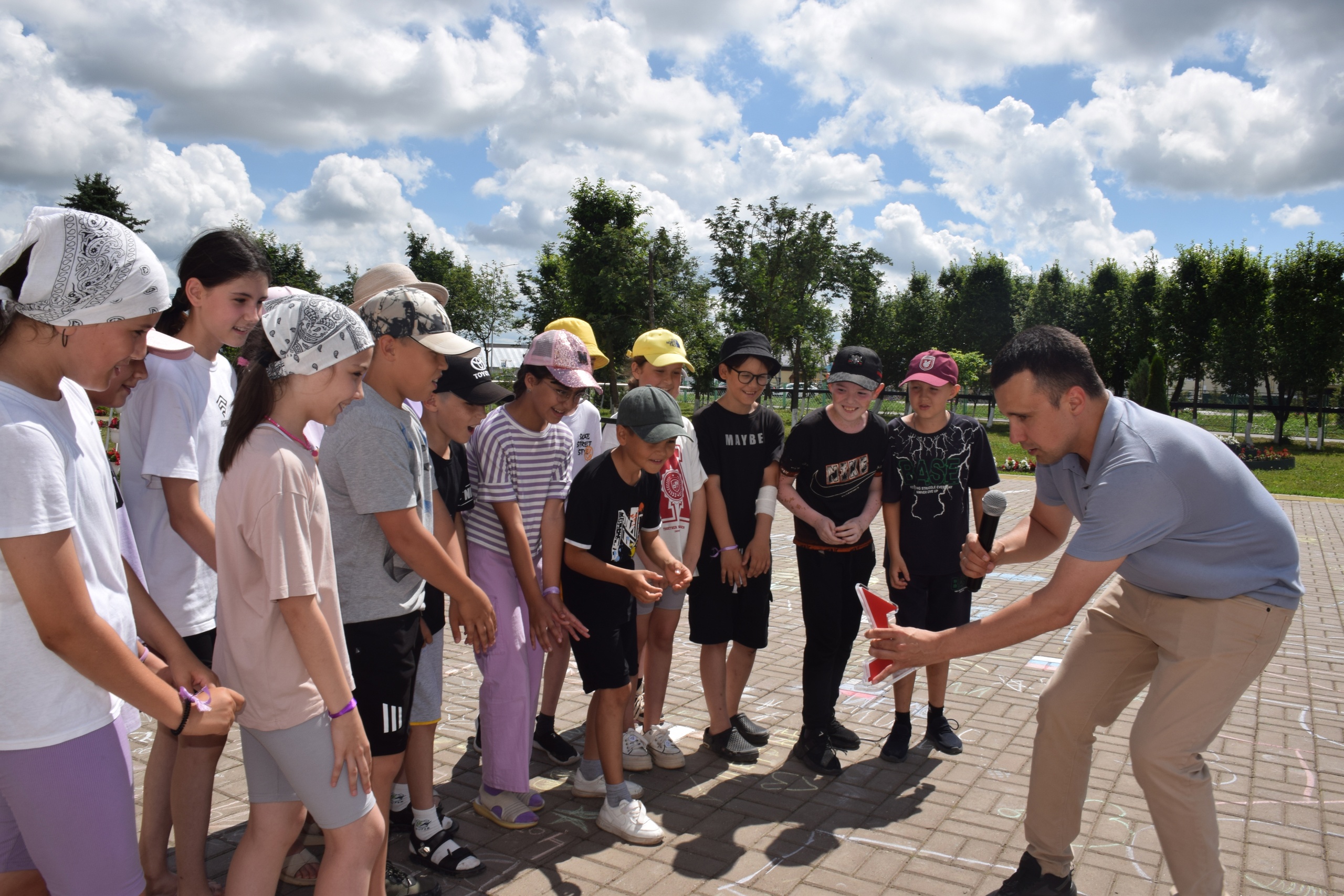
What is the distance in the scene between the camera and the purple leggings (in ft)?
5.68

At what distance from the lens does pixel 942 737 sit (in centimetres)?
420

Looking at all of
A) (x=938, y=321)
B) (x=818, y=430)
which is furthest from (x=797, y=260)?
(x=818, y=430)

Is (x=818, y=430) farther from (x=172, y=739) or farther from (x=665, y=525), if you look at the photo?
(x=172, y=739)

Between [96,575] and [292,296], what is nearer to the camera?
[96,575]

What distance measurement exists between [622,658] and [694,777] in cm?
90

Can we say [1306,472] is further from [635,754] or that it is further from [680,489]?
[635,754]

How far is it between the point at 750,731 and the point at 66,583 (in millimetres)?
3239

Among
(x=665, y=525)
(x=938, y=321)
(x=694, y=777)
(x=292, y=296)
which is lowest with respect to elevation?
(x=694, y=777)

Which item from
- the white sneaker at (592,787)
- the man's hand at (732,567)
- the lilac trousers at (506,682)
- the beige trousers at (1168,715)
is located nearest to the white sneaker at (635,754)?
the white sneaker at (592,787)

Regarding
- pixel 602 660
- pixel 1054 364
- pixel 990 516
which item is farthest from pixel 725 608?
pixel 1054 364

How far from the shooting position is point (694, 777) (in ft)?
12.7

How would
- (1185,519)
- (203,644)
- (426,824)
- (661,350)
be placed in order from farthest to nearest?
(661,350) → (426,824) → (203,644) → (1185,519)

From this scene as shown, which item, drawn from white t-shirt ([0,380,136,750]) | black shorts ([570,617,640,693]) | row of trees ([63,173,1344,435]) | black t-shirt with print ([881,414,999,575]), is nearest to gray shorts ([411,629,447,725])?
black shorts ([570,617,640,693])

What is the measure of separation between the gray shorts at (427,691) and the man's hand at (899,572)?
7.68 ft
